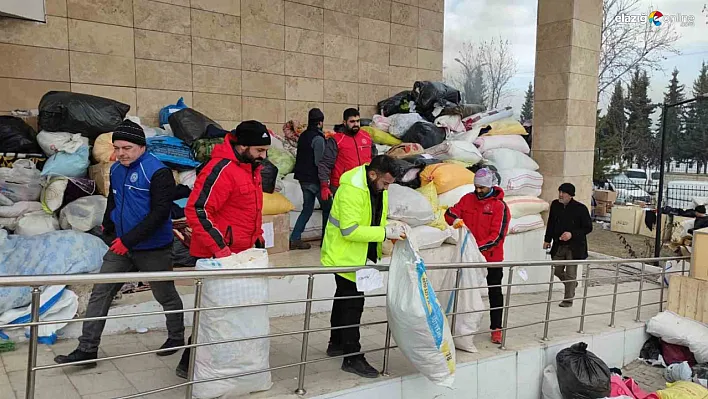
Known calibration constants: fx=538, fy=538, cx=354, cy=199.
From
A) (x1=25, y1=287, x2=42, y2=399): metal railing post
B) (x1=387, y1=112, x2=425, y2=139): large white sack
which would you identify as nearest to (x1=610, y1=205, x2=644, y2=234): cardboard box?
(x1=387, y1=112, x2=425, y2=139): large white sack

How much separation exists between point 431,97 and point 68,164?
15.8 feet

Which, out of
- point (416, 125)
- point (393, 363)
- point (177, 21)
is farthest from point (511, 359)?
point (177, 21)

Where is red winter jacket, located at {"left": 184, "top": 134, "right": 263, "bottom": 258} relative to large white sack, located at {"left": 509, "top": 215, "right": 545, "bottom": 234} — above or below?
above

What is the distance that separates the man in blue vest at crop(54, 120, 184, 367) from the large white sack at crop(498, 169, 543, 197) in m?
4.20

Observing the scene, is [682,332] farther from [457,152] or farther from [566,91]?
[566,91]

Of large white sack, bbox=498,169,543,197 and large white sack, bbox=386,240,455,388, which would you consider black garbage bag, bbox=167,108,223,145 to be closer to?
large white sack, bbox=386,240,455,388

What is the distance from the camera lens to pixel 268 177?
4.98m

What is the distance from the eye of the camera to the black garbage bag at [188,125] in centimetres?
534

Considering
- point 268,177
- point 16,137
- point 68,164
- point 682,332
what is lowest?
point 682,332

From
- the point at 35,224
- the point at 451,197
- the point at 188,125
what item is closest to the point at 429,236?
the point at 451,197

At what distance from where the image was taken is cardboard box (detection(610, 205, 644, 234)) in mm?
13930

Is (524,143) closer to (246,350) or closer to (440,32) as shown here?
(440,32)

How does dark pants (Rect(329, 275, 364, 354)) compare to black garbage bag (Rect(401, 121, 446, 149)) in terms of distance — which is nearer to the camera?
dark pants (Rect(329, 275, 364, 354))

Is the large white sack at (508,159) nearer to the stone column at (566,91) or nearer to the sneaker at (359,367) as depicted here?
→ the stone column at (566,91)
